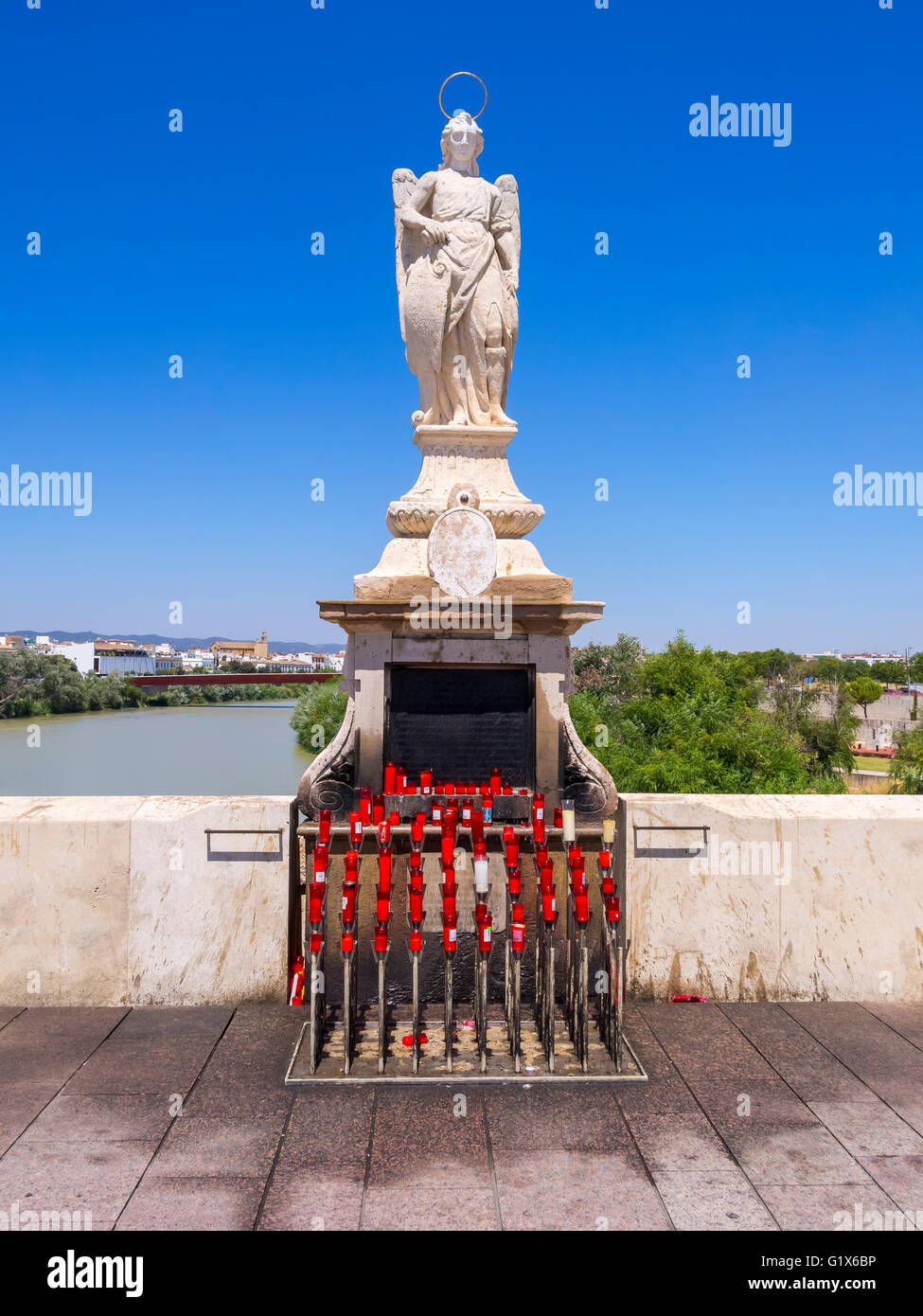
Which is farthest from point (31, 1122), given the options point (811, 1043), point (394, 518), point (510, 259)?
point (510, 259)

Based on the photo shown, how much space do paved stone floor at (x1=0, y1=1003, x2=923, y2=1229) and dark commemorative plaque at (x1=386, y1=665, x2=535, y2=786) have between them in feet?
6.15

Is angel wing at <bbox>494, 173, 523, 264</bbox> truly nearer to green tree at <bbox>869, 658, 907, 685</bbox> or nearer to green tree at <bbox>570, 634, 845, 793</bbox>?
green tree at <bbox>570, 634, 845, 793</bbox>

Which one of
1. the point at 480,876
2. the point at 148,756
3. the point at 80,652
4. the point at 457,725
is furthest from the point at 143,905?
the point at 80,652

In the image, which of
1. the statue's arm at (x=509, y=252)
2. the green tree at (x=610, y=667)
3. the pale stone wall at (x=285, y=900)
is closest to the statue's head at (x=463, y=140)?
the statue's arm at (x=509, y=252)

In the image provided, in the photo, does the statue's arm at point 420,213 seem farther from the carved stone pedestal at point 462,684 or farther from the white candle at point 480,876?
the white candle at point 480,876

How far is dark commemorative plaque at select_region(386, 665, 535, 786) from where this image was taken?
6.17 meters

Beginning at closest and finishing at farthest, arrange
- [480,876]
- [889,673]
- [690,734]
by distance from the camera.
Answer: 1. [480,876]
2. [690,734]
3. [889,673]

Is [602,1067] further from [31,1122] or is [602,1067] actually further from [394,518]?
[394,518]

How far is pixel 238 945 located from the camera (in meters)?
5.40

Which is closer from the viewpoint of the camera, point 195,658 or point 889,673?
point 195,658

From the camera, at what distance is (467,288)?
7270 mm

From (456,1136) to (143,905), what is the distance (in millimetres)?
2437

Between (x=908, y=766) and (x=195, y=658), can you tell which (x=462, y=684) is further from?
(x=195, y=658)
